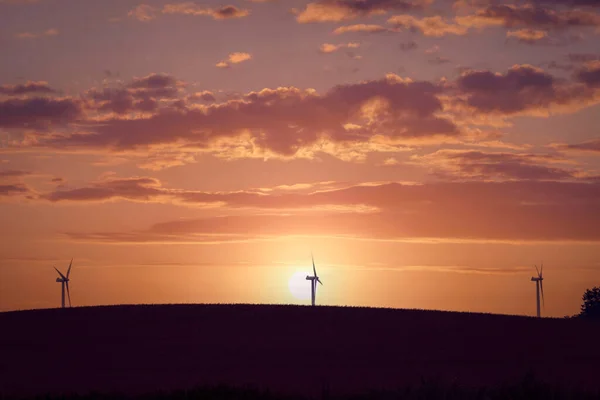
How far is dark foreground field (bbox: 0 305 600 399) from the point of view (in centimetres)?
5069

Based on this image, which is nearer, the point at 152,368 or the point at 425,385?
the point at 425,385

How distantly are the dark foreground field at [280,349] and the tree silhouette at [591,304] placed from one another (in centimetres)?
5947

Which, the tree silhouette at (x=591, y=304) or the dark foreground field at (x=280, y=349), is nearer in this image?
the dark foreground field at (x=280, y=349)

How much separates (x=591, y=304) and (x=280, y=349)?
285 ft

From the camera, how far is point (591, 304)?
447 feet

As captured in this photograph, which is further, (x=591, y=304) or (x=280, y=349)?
(x=591, y=304)

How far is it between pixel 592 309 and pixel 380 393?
4263 inches

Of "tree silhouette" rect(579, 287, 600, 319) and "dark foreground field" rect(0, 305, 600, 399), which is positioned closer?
"dark foreground field" rect(0, 305, 600, 399)

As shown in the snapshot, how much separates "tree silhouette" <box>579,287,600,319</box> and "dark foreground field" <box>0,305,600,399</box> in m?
59.5

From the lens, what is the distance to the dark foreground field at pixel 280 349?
5069 centimetres

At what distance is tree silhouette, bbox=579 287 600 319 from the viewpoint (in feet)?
438

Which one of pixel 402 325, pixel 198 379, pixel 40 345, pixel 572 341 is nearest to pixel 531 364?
pixel 572 341

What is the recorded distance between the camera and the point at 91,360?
59.0 metres

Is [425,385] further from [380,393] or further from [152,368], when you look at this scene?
[152,368]
